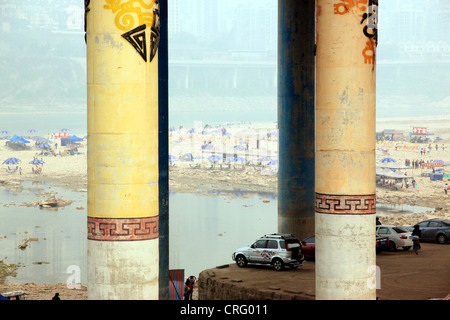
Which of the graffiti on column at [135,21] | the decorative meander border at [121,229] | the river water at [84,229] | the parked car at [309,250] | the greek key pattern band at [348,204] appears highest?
the graffiti on column at [135,21]

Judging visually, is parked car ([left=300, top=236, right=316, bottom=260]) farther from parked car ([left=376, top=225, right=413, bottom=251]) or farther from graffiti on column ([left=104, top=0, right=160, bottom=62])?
graffiti on column ([left=104, top=0, right=160, bottom=62])

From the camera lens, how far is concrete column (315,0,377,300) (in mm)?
25000

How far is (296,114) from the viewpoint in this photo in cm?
4800

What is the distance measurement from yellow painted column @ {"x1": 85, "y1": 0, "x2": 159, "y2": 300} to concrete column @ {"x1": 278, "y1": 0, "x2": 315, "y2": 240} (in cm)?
2544

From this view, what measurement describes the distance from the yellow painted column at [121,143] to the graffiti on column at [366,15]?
6378 millimetres

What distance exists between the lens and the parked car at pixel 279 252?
3762 centimetres

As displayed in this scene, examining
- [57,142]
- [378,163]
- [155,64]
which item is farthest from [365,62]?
[57,142]

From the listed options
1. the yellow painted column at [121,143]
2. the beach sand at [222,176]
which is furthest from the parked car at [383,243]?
the beach sand at [222,176]

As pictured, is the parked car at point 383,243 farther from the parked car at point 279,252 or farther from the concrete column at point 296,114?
the parked car at point 279,252

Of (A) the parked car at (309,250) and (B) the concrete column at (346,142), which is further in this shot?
(A) the parked car at (309,250)

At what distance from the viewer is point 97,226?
23.2 metres

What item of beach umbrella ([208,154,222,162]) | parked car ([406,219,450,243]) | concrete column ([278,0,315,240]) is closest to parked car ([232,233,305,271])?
concrete column ([278,0,315,240])

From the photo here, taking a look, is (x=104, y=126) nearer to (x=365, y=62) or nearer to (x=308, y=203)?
(x=365, y=62)

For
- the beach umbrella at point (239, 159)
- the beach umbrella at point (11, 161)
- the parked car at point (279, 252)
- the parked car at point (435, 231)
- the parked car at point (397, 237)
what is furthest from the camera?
the beach umbrella at point (239, 159)
